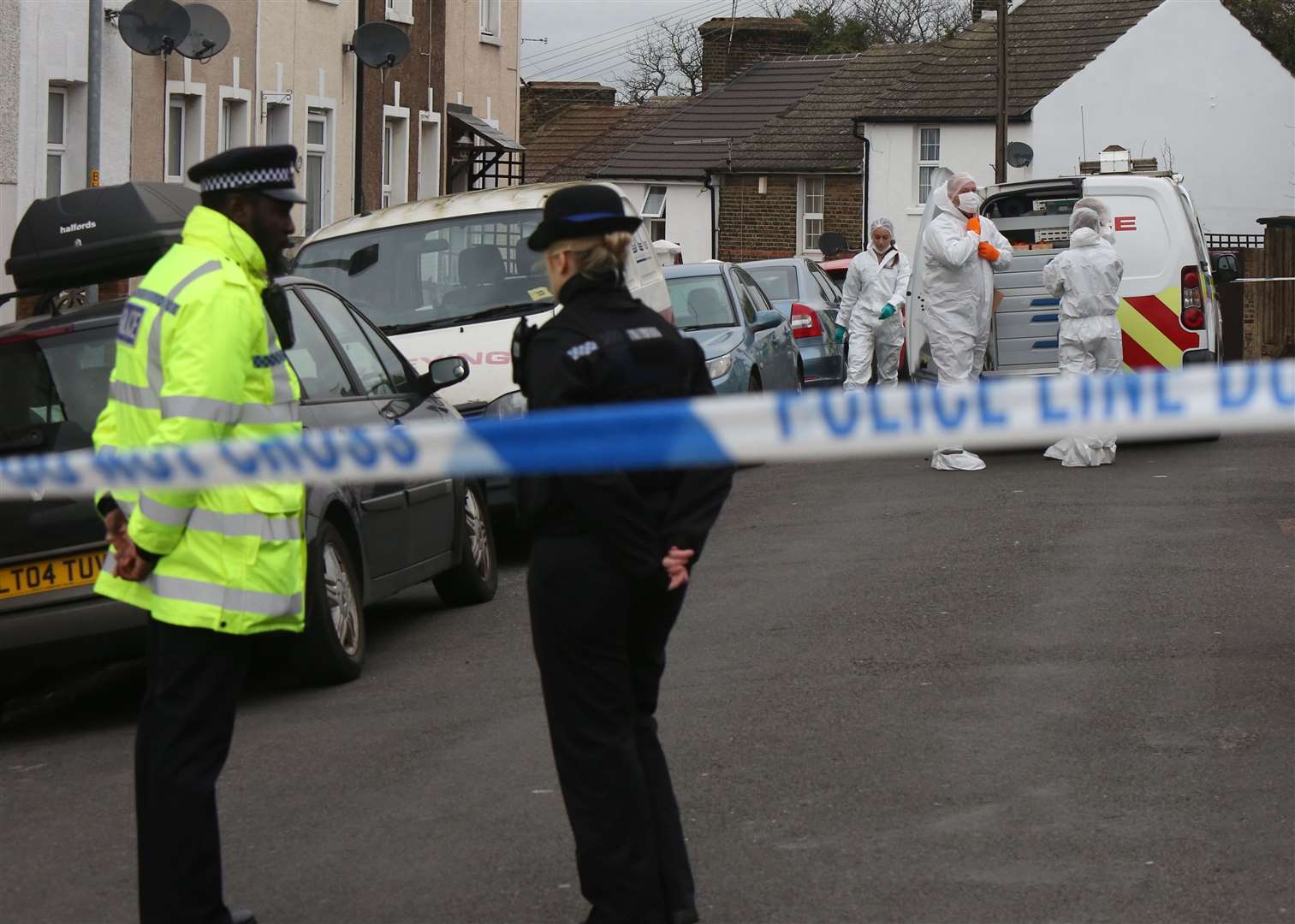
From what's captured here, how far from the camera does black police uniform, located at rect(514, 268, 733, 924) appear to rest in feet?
15.2

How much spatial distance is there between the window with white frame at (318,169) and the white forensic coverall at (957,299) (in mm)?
13665

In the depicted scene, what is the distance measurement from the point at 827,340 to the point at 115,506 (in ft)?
57.0

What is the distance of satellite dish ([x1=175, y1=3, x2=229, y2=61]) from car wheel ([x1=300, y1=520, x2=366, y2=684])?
1288 cm

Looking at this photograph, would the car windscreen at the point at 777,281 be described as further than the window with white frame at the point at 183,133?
Yes

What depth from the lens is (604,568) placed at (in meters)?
4.67

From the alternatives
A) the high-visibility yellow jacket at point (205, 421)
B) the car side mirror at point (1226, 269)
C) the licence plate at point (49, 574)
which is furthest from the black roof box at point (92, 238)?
the car side mirror at point (1226, 269)

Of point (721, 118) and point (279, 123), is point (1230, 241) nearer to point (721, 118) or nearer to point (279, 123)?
point (279, 123)

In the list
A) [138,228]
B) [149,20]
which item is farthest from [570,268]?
[149,20]

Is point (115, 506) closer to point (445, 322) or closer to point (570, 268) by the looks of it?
point (570, 268)

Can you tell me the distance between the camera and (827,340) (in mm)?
21969

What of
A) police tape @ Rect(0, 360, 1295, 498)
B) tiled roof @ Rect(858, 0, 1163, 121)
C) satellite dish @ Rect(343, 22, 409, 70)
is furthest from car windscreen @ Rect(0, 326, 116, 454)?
tiled roof @ Rect(858, 0, 1163, 121)

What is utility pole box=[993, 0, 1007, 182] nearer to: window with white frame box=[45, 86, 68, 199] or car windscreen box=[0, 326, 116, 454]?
window with white frame box=[45, 86, 68, 199]

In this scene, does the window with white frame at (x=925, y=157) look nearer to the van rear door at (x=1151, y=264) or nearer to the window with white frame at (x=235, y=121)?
the window with white frame at (x=235, y=121)

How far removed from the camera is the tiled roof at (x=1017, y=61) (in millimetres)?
43938
